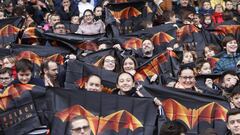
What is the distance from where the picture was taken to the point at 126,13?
14.9m

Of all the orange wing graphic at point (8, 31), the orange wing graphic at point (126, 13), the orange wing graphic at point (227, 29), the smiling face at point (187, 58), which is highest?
the orange wing graphic at point (126, 13)

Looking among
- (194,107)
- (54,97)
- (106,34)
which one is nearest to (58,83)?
(54,97)

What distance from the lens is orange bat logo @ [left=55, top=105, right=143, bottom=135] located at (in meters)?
9.23

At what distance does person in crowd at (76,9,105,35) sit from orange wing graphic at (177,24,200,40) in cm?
173

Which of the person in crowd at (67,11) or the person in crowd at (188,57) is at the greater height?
the person in crowd at (67,11)

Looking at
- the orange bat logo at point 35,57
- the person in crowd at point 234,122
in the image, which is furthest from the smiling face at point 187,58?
the person in crowd at point 234,122

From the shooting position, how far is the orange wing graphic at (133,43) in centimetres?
1375

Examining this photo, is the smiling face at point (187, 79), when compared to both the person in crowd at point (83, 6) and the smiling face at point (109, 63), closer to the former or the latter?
the smiling face at point (109, 63)

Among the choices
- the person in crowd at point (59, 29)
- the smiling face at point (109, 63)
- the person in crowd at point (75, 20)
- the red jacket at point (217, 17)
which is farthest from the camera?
the red jacket at point (217, 17)

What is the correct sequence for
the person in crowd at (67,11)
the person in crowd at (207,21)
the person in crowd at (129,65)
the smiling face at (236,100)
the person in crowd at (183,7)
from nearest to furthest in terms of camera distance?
the smiling face at (236,100) → the person in crowd at (129,65) → the person in crowd at (207,21) → the person in crowd at (67,11) → the person in crowd at (183,7)

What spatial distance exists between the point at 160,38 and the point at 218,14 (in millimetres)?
3208

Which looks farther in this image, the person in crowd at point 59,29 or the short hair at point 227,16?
the short hair at point 227,16

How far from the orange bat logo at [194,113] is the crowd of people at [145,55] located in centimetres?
23

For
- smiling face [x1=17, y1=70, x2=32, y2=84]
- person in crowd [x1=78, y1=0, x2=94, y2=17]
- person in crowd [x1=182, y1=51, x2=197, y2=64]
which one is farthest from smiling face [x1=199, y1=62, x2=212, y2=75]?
person in crowd [x1=78, y1=0, x2=94, y2=17]
